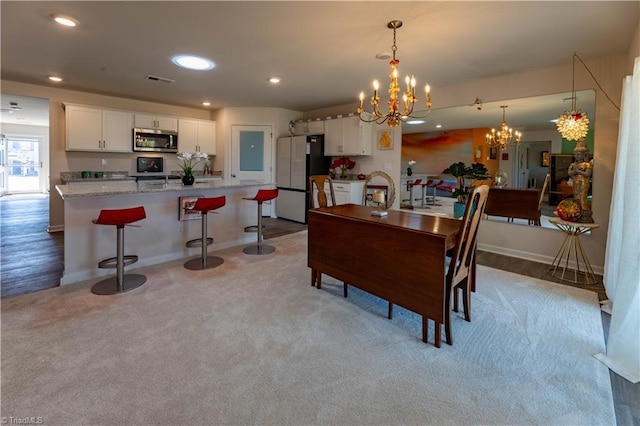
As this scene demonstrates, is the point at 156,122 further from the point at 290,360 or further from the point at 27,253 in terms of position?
the point at 290,360

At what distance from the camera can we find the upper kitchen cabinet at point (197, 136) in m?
6.55

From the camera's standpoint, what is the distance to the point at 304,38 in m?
3.06

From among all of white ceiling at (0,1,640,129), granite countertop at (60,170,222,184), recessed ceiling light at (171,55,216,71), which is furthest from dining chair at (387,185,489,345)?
granite countertop at (60,170,222,184)

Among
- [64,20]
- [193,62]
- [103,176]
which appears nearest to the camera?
[64,20]

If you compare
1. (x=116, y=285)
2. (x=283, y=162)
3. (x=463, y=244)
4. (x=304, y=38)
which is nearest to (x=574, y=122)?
(x=463, y=244)

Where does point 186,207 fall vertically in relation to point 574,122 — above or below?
below

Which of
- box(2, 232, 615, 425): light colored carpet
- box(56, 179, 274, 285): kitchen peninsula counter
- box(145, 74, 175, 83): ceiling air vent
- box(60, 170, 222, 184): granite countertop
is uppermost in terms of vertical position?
box(145, 74, 175, 83): ceiling air vent

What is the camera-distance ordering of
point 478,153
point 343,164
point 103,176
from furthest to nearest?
point 343,164, point 103,176, point 478,153

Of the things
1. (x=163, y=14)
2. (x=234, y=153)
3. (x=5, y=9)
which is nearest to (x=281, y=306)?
(x=163, y=14)

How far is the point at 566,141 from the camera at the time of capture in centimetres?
387

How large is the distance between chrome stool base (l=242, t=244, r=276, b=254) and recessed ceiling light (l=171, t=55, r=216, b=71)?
2.39 meters

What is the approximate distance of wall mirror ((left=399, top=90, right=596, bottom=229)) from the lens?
3953mm

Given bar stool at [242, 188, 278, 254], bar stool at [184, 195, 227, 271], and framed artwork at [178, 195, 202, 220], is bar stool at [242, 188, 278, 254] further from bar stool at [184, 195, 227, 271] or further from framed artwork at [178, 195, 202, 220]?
framed artwork at [178, 195, 202, 220]

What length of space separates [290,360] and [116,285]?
6.80 ft
